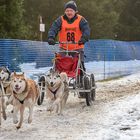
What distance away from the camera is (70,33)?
11195 millimetres

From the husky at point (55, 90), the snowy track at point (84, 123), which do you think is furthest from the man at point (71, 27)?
the husky at point (55, 90)

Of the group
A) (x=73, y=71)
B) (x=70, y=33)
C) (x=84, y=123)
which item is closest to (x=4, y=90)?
(x=73, y=71)

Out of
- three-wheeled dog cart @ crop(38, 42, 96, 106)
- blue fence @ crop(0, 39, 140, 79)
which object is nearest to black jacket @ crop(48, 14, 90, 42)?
three-wheeled dog cart @ crop(38, 42, 96, 106)

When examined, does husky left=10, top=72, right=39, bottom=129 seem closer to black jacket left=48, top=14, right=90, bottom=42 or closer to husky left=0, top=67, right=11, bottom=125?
husky left=0, top=67, right=11, bottom=125

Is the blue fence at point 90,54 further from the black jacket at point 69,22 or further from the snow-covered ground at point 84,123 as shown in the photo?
the snow-covered ground at point 84,123

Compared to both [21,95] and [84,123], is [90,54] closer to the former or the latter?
[84,123]

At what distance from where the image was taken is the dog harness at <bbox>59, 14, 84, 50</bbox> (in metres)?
11.1

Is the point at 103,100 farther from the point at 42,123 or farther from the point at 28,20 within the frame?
the point at 28,20

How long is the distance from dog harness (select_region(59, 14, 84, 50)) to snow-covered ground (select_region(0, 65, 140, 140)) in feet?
4.53

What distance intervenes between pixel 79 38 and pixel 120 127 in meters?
3.59

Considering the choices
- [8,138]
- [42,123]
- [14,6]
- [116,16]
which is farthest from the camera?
[116,16]

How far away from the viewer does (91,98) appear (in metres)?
11.6

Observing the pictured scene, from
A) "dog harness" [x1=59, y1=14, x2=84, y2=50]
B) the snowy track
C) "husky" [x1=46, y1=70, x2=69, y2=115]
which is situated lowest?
the snowy track

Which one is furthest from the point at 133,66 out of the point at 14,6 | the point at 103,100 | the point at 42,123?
the point at 42,123
